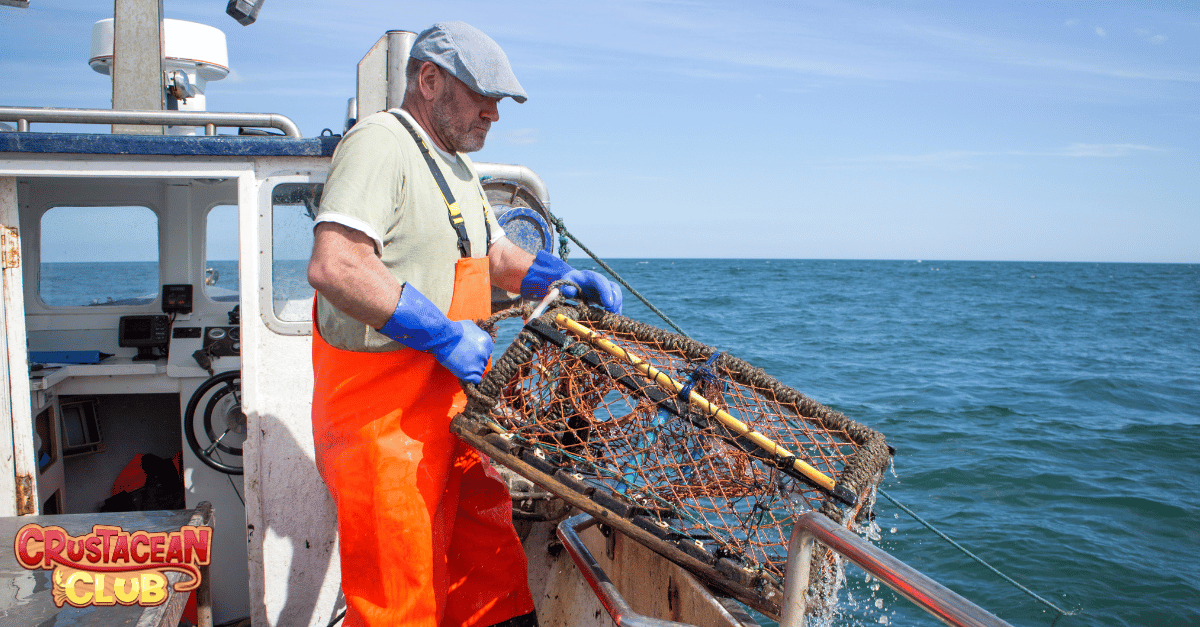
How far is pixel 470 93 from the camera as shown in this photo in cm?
218

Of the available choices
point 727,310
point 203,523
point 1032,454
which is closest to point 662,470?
point 203,523

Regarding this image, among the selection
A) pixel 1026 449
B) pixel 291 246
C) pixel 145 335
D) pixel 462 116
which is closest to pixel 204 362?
pixel 145 335

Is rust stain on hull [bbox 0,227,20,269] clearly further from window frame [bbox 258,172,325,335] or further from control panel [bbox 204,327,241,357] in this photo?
control panel [bbox 204,327,241,357]

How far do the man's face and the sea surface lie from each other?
62.1 inches

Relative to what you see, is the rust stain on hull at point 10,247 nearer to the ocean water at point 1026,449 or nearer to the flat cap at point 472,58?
the flat cap at point 472,58

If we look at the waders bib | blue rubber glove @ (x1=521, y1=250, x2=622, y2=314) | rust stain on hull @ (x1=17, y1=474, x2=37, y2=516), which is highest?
blue rubber glove @ (x1=521, y1=250, x2=622, y2=314)

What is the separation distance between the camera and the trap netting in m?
2.02

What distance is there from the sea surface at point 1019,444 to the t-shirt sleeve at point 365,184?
64.8 inches

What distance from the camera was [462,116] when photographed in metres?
2.21

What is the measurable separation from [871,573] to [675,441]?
978 mm

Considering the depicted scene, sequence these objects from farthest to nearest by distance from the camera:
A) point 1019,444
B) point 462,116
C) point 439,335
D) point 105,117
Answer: point 1019,444, point 105,117, point 462,116, point 439,335

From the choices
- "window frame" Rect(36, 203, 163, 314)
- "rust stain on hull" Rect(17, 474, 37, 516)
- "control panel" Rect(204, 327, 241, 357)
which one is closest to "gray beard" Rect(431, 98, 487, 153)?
"rust stain on hull" Rect(17, 474, 37, 516)

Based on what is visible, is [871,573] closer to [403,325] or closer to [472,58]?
[403,325]

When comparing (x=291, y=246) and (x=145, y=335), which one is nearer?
(x=291, y=246)
